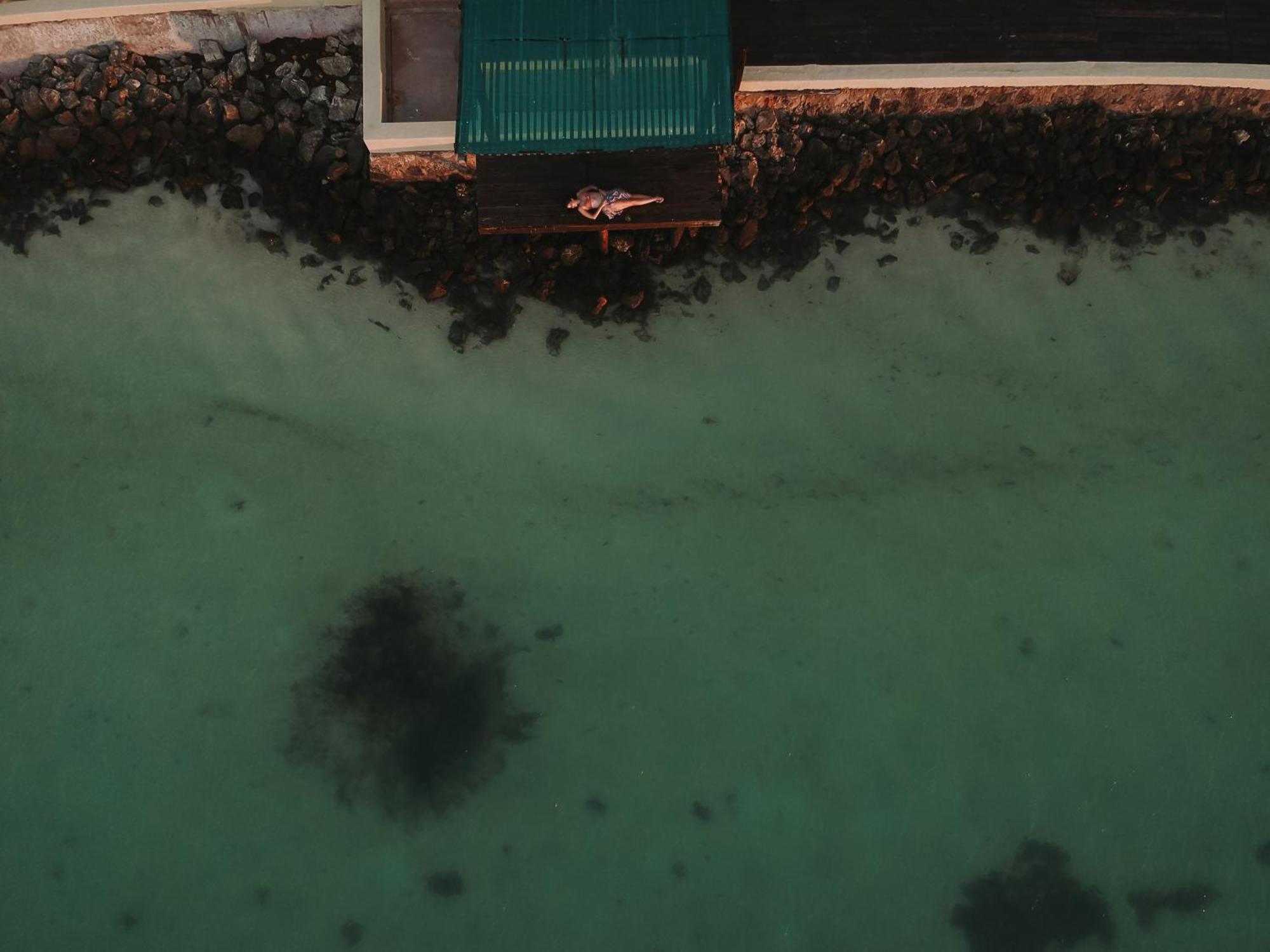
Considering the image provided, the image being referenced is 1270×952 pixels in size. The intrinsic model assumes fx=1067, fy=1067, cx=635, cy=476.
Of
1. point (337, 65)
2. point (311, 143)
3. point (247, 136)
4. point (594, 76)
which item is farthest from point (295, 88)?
point (594, 76)

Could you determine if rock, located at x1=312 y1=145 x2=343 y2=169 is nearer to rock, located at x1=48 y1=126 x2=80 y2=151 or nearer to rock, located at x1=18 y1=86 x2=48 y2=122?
rock, located at x1=48 y1=126 x2=80 y2=151

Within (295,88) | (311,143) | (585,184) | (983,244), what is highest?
(295,88)

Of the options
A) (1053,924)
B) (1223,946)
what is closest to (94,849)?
(1053,924)

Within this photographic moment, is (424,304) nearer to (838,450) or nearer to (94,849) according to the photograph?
(838,450)

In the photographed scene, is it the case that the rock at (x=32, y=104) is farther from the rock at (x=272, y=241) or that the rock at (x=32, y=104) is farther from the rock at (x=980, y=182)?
the rock at (x=980, y=182)

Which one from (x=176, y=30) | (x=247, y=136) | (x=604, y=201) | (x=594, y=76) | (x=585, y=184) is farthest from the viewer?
(x=247, y=136)

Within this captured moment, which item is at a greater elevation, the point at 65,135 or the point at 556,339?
the point at 65,135

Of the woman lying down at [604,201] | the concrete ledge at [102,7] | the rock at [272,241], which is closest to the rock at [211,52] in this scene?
the concrete ledge at [102,7]

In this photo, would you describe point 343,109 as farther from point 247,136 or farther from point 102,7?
point 102,7
